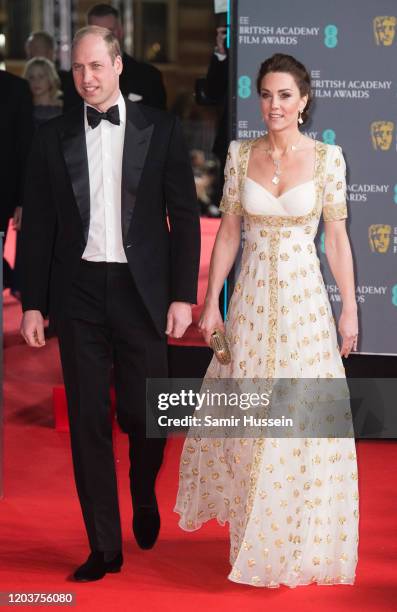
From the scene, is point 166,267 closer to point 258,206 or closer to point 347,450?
point 258,206

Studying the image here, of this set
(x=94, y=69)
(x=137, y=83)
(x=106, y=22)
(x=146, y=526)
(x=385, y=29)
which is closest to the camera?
(x=94, y=69)

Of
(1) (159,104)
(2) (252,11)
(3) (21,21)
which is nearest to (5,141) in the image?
(1) (159,104)

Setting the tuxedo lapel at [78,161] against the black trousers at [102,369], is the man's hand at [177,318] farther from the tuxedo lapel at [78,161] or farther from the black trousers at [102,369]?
the tuxedo lapel at [78,161]

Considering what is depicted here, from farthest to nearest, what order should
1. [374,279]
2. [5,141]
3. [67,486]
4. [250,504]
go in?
[5,141] < [374,279] < [67,486] < [250,504]

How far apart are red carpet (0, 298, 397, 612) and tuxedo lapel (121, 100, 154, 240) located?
1.23 metres

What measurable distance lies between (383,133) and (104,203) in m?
2.08

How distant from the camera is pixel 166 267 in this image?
4.44 m

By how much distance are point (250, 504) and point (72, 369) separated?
2.50ft

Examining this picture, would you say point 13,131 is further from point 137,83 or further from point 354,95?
point 354,95

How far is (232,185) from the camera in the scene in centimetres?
452

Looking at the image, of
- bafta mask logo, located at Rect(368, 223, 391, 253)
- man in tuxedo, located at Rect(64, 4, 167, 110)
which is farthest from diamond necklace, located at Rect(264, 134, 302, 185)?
Result: man in tuxedo, located at Rect(64, 4, 167, 110)

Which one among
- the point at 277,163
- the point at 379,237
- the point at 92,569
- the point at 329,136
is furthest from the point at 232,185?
the point at 379,237

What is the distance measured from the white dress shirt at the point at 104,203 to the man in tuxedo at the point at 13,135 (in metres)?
3.67

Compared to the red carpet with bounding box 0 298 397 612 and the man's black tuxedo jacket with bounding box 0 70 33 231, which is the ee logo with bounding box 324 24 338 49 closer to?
the red carpet with bounding box 0 298 397 612
